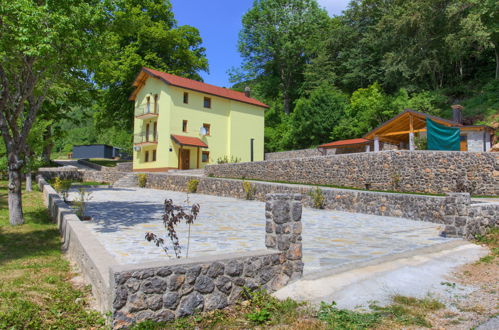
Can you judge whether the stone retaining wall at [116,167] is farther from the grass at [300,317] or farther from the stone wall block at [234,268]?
the grass at [300,317]

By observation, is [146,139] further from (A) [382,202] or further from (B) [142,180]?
(A) [382,202]

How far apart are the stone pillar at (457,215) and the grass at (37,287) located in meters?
7.39

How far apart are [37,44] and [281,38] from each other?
4043 cm

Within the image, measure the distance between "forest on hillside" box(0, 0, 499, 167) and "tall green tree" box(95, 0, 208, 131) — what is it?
0.31 ft

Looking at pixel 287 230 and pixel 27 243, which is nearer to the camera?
pixel 287 230

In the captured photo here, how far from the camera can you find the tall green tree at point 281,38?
152 ft

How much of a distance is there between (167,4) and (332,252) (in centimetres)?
3445

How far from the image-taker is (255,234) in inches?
326

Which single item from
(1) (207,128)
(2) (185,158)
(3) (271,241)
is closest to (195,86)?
(1) (207,128)

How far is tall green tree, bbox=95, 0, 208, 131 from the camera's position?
104ft

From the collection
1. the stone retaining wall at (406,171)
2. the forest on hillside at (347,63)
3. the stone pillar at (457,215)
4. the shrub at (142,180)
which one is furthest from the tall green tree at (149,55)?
the stone pillar at (457,215)

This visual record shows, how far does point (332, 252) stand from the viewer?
6.48 meters

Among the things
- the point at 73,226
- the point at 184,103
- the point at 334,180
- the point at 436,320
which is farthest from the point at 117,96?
the point at 436,320

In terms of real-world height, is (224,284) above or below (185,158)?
below
